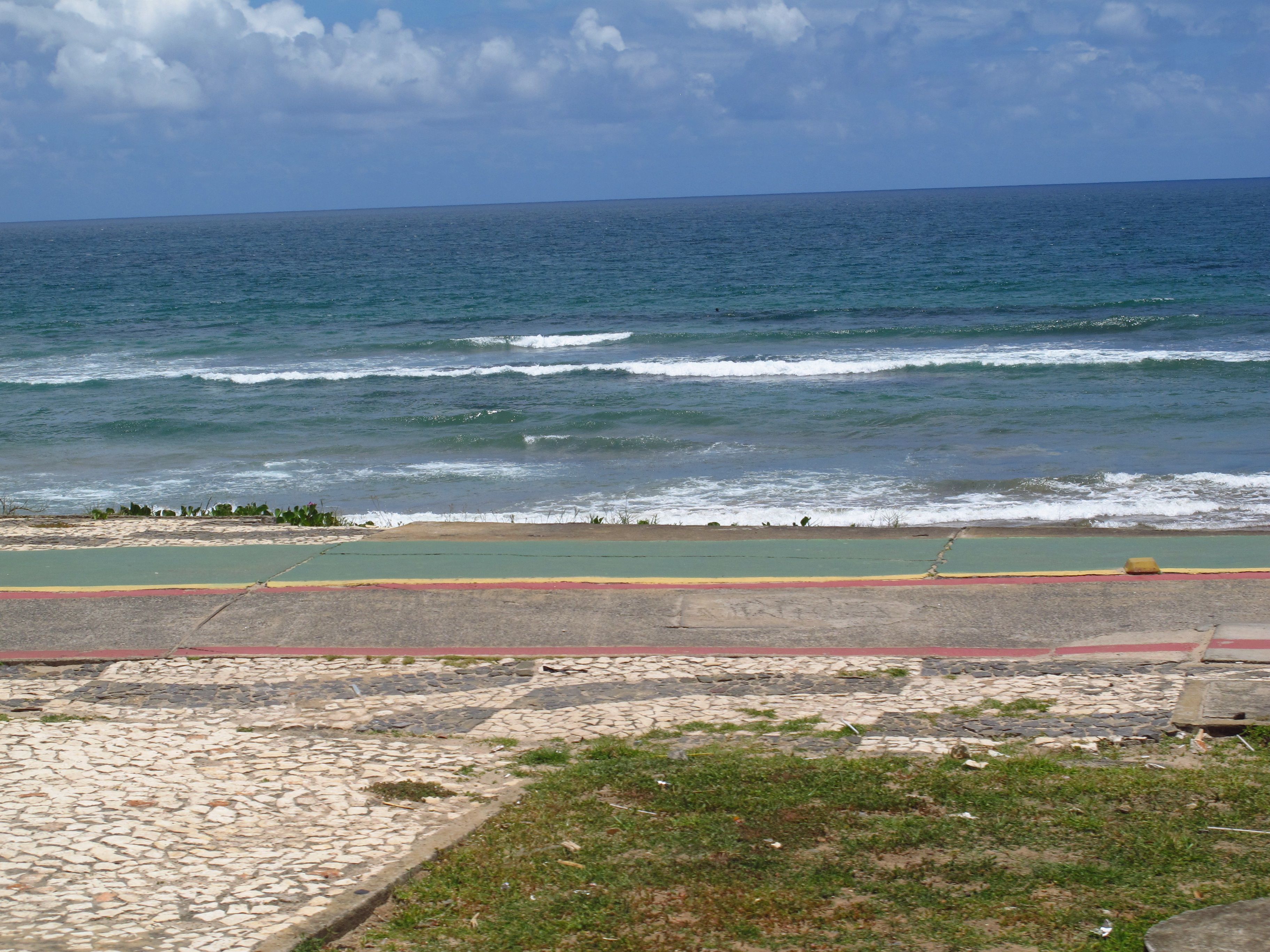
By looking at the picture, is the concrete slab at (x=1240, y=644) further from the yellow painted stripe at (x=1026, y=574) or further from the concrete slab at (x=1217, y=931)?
the concrete slab at (x=1217, y=931)

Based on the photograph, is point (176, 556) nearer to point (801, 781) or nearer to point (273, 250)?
point (801, 781)

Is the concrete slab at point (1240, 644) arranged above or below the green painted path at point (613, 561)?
below

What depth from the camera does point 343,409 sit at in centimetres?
2762

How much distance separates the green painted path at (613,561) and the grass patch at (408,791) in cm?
396

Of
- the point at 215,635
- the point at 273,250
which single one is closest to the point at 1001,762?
the point at 215,635

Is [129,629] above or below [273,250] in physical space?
below

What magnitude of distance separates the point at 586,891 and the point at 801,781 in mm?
1493

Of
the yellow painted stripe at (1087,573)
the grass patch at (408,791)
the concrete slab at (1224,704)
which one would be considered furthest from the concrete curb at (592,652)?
the grass patch at (408,791)

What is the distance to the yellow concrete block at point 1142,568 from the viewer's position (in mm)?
9656

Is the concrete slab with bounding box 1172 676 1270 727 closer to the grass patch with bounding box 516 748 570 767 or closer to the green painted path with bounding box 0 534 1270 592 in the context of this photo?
the green painted path with bounding box 0 534 1270 592

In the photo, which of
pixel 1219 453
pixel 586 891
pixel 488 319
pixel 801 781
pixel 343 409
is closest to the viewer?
pixel 586 891

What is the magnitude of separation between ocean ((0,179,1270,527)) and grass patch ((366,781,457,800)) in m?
10.4

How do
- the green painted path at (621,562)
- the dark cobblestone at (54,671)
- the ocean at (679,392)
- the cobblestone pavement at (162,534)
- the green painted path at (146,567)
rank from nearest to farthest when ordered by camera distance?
1. the dark cobblestone at (54,671)
2. the green painted path at (621,562)
3. the green painted path at (146,567)
4. the cobblestone pavement at (162,534)
5. the ocean at (679,392)

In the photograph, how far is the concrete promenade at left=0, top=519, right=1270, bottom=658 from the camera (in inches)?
340
